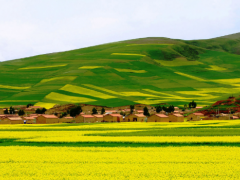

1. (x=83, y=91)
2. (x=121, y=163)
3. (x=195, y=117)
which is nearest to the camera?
(x=121, y=163)

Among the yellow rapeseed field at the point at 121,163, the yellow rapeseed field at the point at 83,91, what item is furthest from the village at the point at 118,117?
the yellow rapeseed field at the point at 121,163

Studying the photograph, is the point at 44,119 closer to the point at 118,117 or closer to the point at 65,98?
the point at 118,117

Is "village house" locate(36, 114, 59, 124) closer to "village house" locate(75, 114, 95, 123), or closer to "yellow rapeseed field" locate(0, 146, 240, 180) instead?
"village house" locate(75, 114, 95, 123)

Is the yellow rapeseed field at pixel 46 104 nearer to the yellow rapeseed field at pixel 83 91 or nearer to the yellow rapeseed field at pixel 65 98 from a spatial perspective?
the yellow rapeseed field at pixel 65 98

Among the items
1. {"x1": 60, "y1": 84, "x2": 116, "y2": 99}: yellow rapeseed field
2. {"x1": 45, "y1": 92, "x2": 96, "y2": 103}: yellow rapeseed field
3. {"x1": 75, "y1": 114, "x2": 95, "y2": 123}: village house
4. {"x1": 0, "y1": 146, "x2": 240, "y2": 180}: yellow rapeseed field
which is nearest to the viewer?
{"x1": 0, "y1": 146, "x2": 240, "y2": 180}: yellow rapeseed field

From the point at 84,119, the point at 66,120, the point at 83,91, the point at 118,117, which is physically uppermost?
the point at 83,91

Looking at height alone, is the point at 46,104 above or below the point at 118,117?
above

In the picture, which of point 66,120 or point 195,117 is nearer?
point 66,120

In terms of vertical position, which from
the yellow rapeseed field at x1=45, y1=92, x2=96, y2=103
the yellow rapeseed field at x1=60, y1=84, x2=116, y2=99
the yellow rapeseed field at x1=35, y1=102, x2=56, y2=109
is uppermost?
the yellow rapeseed field at x1=60, y1=84, x2=116, y2=99

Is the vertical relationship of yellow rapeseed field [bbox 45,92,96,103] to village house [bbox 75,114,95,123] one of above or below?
above

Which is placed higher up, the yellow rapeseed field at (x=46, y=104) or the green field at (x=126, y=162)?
the yellow rapeseed field at (x=46, y=104)

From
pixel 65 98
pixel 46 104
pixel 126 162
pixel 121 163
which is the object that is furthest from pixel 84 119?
pixel 121 163

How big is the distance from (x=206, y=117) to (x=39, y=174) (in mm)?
90270

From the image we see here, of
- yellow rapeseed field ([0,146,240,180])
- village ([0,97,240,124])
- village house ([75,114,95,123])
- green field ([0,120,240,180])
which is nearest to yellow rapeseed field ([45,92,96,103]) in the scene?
village ([0,97,240,124])
